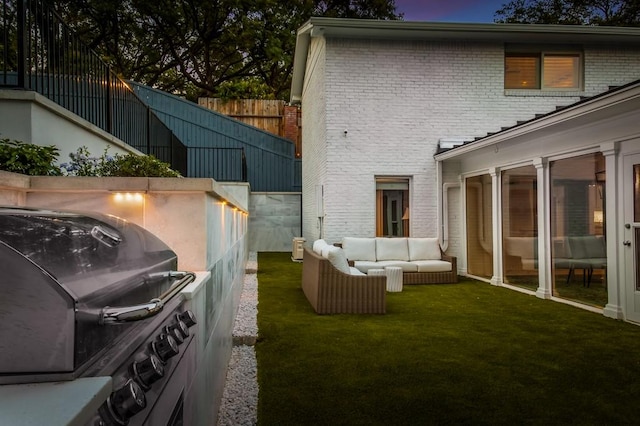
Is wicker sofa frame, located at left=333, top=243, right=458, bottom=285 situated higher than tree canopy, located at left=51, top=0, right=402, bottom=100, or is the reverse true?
tree canopy, located at left=51, top=0, right=402, bottom=100

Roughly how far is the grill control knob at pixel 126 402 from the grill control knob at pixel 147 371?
0.09 meters

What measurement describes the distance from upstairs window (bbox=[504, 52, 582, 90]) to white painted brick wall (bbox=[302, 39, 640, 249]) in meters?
0.20

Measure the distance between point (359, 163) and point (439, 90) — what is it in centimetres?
238

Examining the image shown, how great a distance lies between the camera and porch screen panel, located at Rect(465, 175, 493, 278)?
336 inches

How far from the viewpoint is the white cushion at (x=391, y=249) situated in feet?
28.2

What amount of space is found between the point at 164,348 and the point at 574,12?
2272cm

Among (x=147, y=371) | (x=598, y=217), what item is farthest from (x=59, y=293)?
(x=598, y=217)

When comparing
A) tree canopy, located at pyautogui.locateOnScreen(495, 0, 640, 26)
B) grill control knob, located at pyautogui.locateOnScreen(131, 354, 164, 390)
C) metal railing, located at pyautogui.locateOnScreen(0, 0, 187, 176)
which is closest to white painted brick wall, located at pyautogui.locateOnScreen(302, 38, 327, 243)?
metal railing, located at pyautogui.locateOnScreen(0, 0, 187, 176)

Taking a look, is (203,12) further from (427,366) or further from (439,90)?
(427,366)

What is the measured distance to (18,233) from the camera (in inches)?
41.3

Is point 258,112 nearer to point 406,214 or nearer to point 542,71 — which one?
point 406,214

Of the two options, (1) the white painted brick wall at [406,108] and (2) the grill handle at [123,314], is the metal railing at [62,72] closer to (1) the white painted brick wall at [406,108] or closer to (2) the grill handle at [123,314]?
(2) the grill handle at [123,314]

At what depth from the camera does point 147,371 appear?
1128 millimetres

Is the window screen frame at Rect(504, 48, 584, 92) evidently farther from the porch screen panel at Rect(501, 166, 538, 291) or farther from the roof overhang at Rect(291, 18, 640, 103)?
the porch screen panel at Rect(501, 166, 538, 291)
